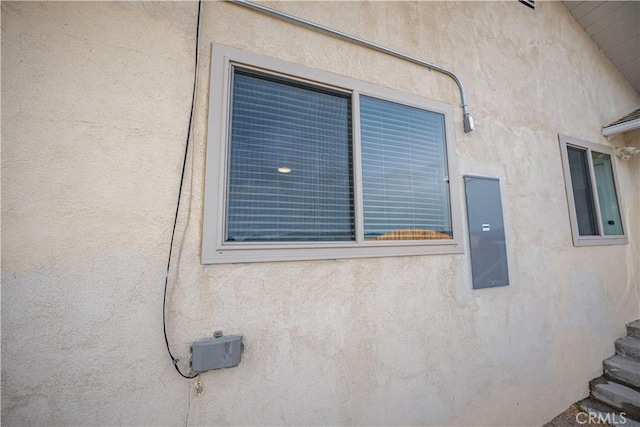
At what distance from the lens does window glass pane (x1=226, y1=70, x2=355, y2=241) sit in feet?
5.80

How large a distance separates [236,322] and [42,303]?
89cm

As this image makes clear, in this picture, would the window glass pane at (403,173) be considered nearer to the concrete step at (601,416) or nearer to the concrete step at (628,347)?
the concrete step at (601,416)

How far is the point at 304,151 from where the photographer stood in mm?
Result: 1984

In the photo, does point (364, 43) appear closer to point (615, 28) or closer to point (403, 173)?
point (403, 173)

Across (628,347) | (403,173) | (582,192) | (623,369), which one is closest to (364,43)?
(403,173)

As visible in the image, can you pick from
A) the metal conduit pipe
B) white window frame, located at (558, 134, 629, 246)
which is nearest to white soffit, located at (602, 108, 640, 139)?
white window frame, located at (558, 134, 629, 246)

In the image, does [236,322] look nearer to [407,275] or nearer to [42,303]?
[42,303]

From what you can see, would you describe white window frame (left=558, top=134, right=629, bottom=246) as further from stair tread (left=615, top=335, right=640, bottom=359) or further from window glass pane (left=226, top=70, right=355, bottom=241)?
window glass pane (left=226, top=70, right=355, bottom=241)

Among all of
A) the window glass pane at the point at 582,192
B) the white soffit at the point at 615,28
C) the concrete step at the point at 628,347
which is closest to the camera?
the concrete step at the point at 628,347

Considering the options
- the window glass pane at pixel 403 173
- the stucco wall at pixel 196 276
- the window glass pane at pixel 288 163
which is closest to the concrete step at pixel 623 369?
the stucco wall at pixel 196 276

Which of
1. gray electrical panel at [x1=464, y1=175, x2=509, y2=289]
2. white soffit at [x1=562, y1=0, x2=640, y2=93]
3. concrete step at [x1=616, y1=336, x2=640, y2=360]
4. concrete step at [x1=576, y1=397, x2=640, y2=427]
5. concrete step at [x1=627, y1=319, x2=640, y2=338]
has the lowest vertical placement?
concrete step at [x1=576, y1=397, x2=640, y2=427]

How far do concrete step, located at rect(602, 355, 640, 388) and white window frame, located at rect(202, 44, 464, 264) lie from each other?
2702mm

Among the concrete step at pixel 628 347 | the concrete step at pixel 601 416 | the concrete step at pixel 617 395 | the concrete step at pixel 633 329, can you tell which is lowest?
the concrete step at pixel 601 416

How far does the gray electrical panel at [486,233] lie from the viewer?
8.04 feet
